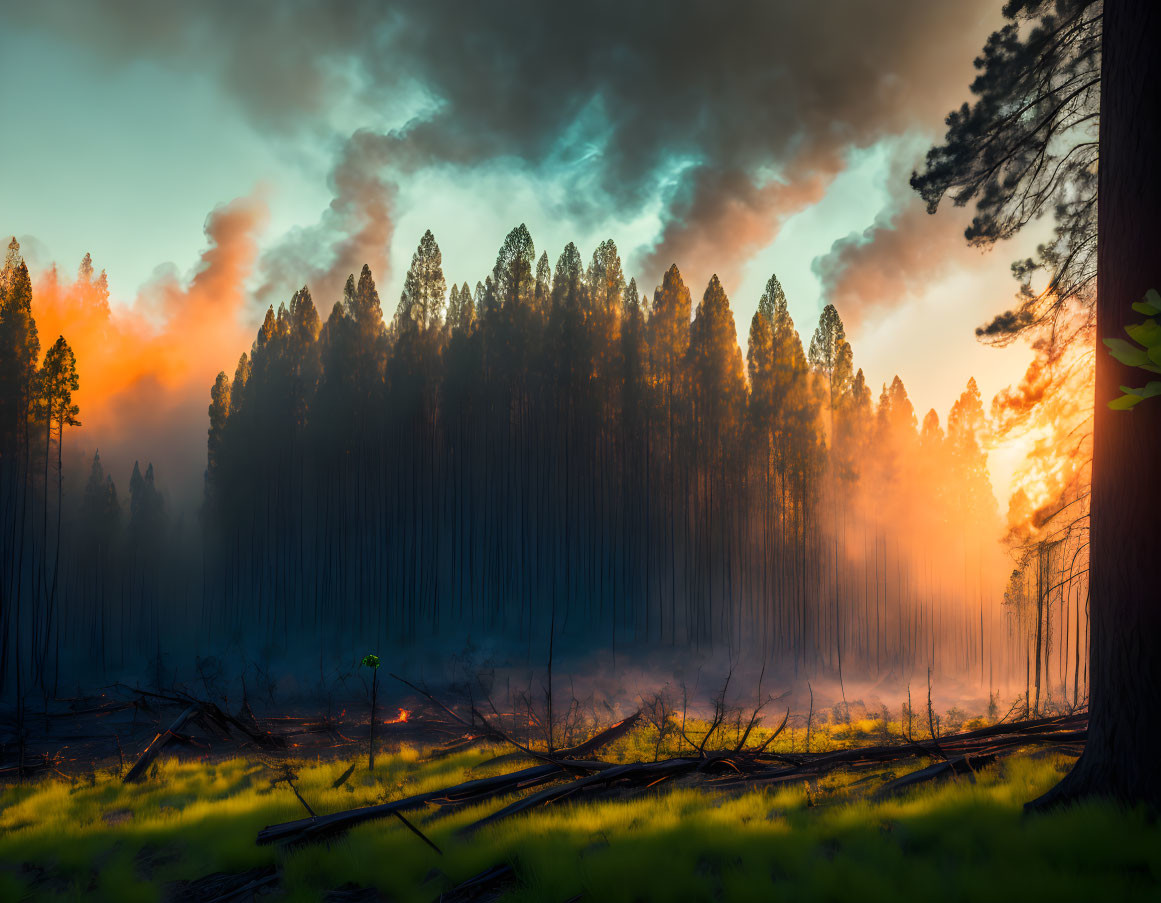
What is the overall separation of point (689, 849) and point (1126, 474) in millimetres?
4132

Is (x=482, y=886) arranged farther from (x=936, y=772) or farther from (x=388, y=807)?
(x=936, y=772)

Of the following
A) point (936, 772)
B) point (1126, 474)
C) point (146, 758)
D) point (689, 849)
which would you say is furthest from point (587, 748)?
point (146, 758)

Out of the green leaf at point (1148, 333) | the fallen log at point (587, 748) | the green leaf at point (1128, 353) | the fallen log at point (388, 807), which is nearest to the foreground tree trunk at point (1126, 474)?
the green leaf at point (1128, 353)

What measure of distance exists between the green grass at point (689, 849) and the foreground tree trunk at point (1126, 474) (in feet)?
1.79

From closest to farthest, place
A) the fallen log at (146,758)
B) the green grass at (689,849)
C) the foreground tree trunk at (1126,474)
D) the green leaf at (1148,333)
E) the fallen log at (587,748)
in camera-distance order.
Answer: the green leaf at (1148,333)
the green grass at (689,849)
the foreground tree trunk at (1126,474)
the fallen log at (587,748)
the fallen log at (146,758)

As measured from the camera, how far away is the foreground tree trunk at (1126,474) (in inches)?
171

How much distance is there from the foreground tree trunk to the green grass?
54 centimetres

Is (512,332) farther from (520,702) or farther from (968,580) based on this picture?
(968,580)

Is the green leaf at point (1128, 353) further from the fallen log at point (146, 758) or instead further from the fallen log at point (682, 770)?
the fallen log at point (146, 758)

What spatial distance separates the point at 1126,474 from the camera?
4.53 metres

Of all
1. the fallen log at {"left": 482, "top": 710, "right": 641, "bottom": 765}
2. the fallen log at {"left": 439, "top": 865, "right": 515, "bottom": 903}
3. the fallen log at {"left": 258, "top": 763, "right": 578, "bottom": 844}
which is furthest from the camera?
the fallen log at {"left": 482, "top": 710, "right": 641, "bottom": 765}

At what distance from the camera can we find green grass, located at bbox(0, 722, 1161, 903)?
3645 mm

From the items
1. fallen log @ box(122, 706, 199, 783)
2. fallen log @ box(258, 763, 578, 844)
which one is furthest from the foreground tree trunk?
fallen log @ box(122, 706, 199, 783)

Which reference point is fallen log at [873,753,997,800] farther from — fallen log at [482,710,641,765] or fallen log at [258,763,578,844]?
fallen log at [482,710,641,765]
